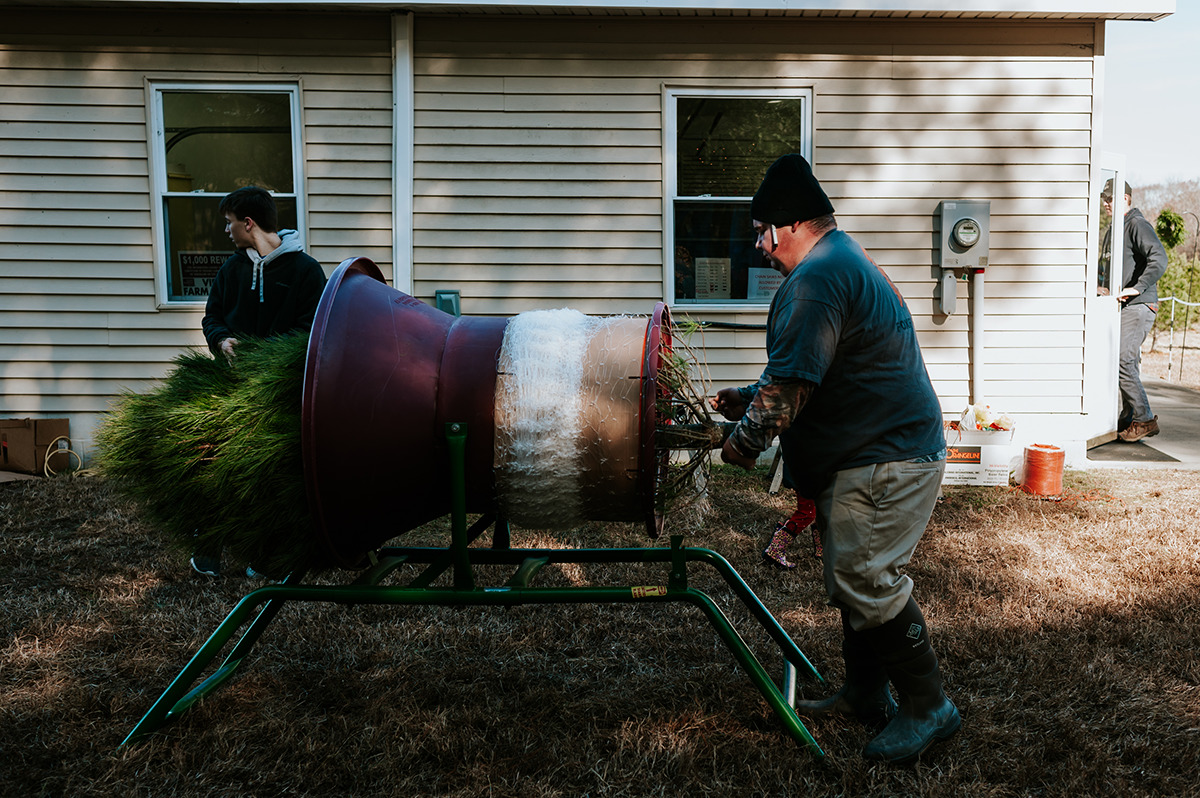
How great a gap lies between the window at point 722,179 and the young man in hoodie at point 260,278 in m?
3.28

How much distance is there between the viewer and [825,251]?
2609 millimetres

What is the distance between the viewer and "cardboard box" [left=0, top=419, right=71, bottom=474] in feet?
21.0

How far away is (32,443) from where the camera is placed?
21.1 ft

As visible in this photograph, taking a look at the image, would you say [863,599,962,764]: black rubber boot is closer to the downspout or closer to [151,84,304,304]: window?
the downspout

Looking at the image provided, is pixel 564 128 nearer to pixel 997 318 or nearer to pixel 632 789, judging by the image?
pixel 997 318

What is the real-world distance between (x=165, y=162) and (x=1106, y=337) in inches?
308

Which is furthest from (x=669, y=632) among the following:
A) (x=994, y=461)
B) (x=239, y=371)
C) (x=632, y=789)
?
(x=994, y=461)

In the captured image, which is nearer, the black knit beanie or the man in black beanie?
the man in black beanie

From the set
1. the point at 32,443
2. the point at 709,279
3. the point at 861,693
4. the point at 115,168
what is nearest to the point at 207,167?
the point at 115,168

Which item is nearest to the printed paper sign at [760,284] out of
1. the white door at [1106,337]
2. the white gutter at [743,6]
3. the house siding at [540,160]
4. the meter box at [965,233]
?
the house siding at [540,160]

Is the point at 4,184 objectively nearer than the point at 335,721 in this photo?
No

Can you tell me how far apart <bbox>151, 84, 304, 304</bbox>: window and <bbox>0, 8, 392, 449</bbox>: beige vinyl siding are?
0.40ft

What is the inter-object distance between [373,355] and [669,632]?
1902 millimetres

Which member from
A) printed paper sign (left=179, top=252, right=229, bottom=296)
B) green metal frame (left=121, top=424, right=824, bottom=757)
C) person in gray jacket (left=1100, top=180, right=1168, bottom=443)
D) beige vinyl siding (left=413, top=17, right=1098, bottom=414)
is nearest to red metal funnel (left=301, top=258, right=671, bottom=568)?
green metal frame (left=121, top=424, right=824, bottom=757)
